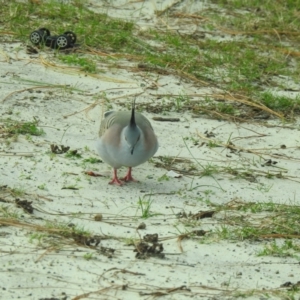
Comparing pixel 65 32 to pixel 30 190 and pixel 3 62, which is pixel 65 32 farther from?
pixel 30 190

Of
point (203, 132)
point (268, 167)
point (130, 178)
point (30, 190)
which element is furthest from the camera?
point (203, 132)

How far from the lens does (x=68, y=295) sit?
15.7 ft

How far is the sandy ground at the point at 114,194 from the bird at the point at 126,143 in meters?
0.19

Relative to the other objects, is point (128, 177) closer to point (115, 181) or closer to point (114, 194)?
point (115, 181)

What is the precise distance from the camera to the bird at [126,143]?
6340mm

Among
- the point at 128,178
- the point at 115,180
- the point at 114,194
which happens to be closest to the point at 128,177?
the point at 128,178

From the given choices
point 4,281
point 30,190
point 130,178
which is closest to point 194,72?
point 130,178

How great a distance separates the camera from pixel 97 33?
30.0ft

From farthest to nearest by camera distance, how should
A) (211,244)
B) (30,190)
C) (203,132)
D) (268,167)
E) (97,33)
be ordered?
(97,33) < (203,132) < (268,167) < (30,190) < (211,244)

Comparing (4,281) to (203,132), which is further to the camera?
(203,132)

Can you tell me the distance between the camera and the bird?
250 inches

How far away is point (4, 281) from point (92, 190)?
5.10ft

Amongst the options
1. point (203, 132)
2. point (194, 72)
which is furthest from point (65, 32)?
point (203, 132)

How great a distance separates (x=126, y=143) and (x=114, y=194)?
0.35 m
